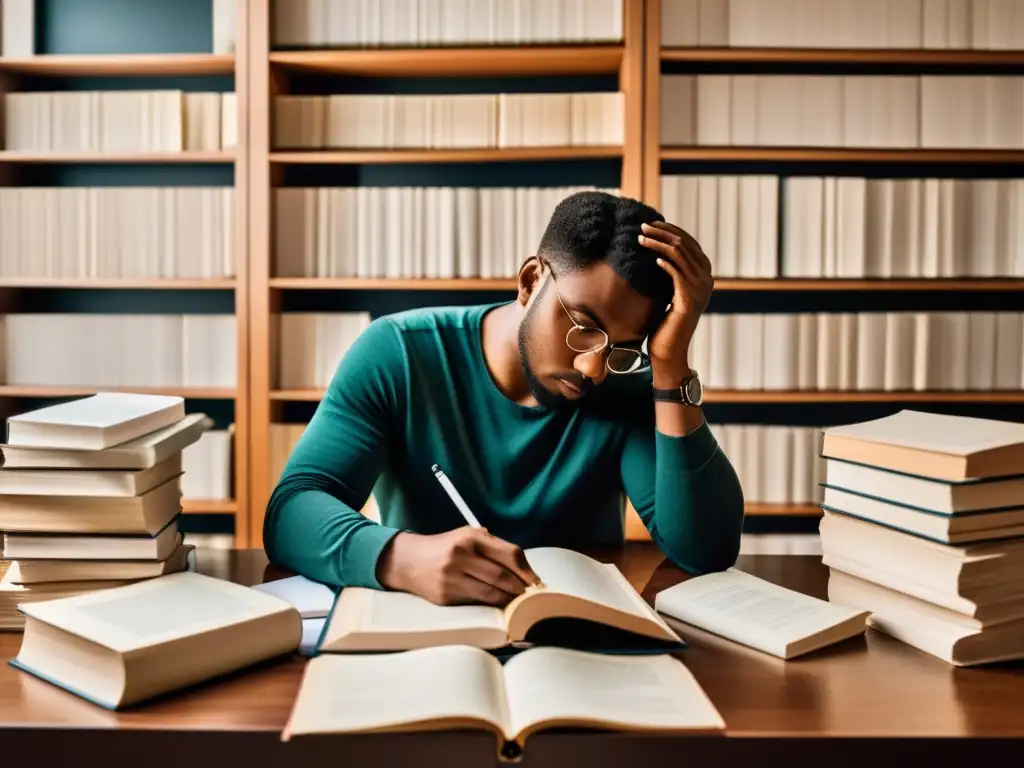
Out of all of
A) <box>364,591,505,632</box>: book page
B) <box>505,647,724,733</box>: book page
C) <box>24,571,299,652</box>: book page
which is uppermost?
<box>24,571,299,652</box>: book page

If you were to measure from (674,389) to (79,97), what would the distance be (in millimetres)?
2118

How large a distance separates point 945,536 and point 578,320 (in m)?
0.51

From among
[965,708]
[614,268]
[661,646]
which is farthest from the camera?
[614,268]

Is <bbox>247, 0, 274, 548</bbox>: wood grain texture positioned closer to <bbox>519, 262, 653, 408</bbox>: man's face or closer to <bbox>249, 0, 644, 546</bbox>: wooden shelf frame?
<bbox>249, 0, 644, 546</bbox>: wooden shelf frame

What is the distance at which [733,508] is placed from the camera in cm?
120

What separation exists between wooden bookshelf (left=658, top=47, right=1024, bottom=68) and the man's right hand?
6.15 feet

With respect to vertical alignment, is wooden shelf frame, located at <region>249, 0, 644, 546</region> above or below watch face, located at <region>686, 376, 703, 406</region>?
above

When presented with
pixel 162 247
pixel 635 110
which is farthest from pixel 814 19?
pixel 162 247

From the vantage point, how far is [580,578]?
911mm

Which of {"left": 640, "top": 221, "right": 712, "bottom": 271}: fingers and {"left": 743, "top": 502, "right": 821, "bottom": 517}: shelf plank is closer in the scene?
{"left": 640, "top": 221, "right": 712, "bottom": 271}: fingers

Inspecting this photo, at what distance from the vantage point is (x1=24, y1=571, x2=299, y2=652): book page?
74 centimetres

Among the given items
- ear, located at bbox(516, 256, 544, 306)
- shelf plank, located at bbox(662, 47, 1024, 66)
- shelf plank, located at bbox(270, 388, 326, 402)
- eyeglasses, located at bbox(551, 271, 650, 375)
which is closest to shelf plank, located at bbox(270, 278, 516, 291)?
shelf plank, located at bbox(270, 388, 326, 402)

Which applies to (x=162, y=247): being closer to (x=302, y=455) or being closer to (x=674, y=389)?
(x=302, y=455)

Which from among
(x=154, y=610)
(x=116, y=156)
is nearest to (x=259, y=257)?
(x=116, y=156)
